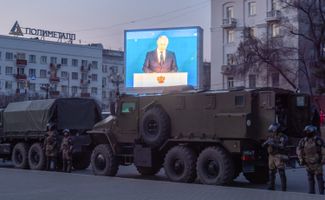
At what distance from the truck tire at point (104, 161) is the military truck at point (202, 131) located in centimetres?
3

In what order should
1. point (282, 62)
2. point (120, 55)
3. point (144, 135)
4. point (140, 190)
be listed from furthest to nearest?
point (120, 55) < point (282, 62) < point (144, 135) < point (140, 190)

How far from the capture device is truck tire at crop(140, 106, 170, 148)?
62.0 feet

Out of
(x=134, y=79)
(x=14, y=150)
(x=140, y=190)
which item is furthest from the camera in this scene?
(x=134, y=79)

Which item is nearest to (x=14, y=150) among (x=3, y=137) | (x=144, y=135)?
(x=3, y=137)

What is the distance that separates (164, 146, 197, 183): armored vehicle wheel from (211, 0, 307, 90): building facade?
167 feet

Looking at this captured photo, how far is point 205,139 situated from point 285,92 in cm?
263

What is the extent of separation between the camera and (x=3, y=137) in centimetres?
2661

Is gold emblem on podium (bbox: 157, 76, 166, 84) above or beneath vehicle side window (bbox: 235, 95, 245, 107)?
above

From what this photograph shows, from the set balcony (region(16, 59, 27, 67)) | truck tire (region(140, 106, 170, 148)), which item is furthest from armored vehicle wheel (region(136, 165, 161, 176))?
balcony (region(16, 59, 27, 67))

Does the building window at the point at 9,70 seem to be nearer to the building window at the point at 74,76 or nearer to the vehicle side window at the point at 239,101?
the building window at the point at 74,76

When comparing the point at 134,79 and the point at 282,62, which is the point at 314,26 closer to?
the point at 282,62

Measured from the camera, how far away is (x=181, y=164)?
60.1ft

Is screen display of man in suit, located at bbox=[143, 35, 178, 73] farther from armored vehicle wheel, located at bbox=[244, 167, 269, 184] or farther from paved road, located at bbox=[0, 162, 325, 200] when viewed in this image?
paved road, located at bbox=[0, 162, 325, 200]

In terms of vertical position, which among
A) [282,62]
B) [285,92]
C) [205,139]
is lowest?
[205,139]
